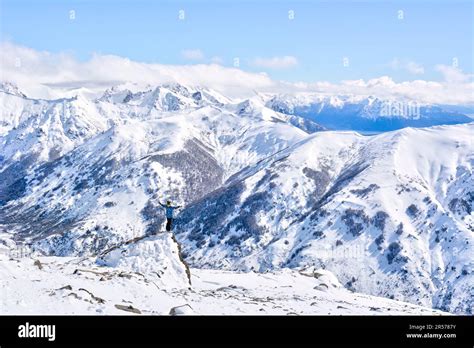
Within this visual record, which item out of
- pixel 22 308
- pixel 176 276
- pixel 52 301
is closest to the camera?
pixel 22 308

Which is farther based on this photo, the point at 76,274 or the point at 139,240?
the point at 139,240
